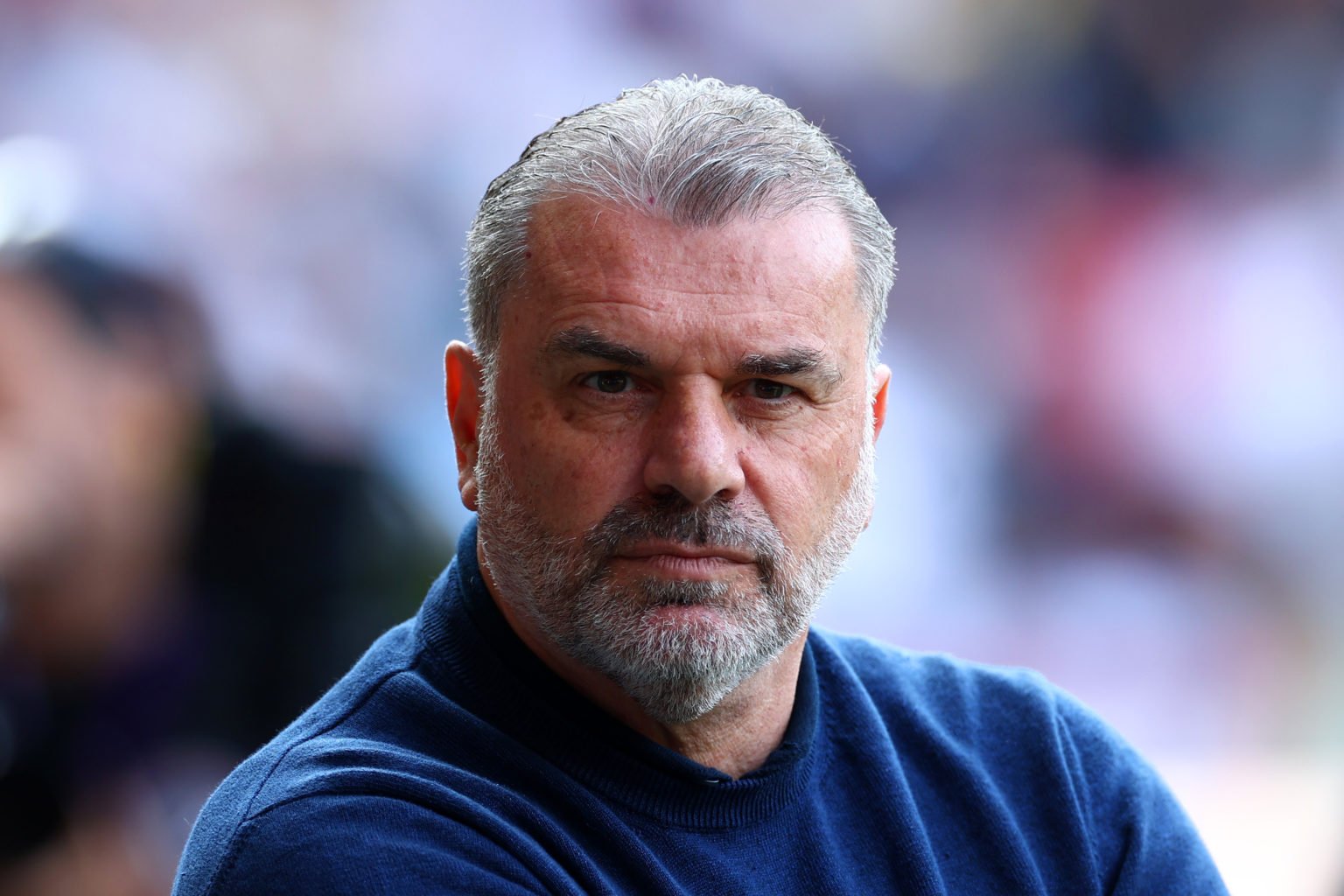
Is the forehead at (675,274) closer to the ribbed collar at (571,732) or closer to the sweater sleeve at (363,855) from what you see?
the ribbed collar at (571,732)

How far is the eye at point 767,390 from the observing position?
1.87 meters

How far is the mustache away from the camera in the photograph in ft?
5.93

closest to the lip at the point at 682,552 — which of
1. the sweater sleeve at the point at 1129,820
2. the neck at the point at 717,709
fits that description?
the neck at the point at 717,709

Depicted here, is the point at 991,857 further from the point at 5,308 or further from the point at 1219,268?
the point at 1219,268

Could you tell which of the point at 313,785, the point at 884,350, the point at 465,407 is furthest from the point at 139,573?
the point at 884,350

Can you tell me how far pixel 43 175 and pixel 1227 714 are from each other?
402 cm

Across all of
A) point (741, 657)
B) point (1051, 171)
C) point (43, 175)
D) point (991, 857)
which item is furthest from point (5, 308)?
point (1051, 171)

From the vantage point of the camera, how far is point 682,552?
5.97 ft

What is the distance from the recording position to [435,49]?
4703 millimetres

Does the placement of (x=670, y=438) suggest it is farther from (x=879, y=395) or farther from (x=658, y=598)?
(x=879, y=395)

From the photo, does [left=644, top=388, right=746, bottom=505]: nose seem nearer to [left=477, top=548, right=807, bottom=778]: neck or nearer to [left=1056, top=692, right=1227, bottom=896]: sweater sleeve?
[left=477, top=548, right=807, bottom=778]: neck

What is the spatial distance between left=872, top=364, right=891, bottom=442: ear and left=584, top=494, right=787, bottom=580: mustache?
34 centimetres

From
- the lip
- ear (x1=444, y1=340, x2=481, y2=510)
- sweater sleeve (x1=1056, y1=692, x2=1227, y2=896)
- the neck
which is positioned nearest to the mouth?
the lip

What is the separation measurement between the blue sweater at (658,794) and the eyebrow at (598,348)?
15.0 inches
